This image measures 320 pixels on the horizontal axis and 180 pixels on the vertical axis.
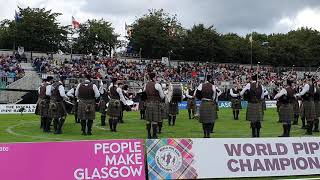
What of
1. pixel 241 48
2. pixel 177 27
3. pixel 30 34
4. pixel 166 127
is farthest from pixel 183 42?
pixel 166 127

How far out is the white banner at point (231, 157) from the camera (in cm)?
828

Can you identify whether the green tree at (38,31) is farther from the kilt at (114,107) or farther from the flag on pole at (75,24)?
the kilt at (114,107)

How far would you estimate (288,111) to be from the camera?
14.2m

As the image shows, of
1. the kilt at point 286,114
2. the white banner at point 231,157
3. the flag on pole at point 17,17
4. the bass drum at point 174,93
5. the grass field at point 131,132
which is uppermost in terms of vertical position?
the flag on pole at point 17,17

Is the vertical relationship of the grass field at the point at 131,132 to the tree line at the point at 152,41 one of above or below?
below

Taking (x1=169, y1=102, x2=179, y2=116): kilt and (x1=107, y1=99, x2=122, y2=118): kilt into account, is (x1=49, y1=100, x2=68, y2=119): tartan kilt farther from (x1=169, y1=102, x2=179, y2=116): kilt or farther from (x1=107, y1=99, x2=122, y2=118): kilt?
(x1=169, y1=102, x2=179, y2=116): kilt

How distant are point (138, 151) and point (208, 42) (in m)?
47.8

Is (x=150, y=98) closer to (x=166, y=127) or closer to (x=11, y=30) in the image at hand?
(x=166, y=127)

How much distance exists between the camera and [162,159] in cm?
827

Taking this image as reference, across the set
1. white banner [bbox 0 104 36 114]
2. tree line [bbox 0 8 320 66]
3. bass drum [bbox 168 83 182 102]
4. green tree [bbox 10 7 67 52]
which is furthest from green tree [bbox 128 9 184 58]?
bass drum [bbox 168 83 182 102]

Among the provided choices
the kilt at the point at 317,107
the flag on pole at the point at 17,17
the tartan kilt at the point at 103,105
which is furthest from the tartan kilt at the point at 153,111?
the flag on pole at the point at 17,17

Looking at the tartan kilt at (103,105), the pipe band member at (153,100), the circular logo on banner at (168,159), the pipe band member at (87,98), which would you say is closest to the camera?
the circular logo on banner at (168,159)

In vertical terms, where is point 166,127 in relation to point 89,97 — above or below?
below

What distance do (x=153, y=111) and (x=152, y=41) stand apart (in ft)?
127
